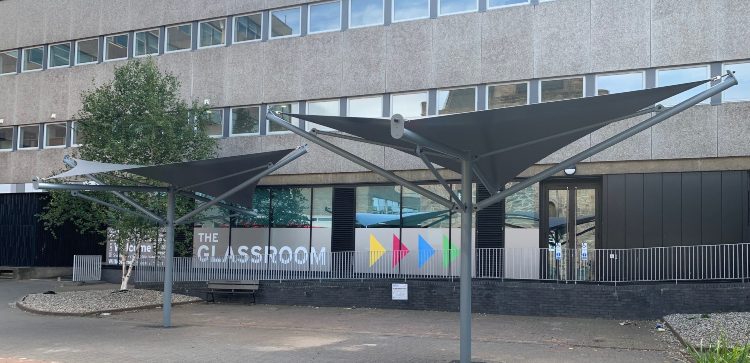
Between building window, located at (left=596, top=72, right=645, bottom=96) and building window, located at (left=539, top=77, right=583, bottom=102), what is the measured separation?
1.64ft

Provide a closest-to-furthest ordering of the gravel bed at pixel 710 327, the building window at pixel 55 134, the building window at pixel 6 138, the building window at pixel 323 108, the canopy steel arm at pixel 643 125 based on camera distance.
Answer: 1. the canopy steel arm at pixel 643 125
2. the gravel bed at pixel 710 327
3. the building window at pixel 323 108
4. the building window at pixel 55 134
5. the building window at pixel 6 138

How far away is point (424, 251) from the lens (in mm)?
19438

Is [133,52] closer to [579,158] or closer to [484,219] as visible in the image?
[484,219]

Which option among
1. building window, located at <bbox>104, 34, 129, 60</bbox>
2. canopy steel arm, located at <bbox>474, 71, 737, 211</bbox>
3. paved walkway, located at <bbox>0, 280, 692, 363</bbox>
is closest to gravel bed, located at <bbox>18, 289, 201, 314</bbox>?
paved walkway, located at <bbox>0, 280, 692, 363</bbox>

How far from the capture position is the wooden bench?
1969 centimetres

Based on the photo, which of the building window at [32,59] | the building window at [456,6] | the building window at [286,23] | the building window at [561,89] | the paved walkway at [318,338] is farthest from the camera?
the building window at [32,59]

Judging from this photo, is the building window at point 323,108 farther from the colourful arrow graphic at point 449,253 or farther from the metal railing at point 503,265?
the colourful arrow graphic at point 449,253

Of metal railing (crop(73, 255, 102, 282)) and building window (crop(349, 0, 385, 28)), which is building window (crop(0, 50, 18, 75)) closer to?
metal railing (crop(73, 255, 102, 282))

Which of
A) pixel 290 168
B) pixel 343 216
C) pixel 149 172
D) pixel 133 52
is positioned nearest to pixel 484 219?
pixel 343 216

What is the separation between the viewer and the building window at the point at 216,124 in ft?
74.7

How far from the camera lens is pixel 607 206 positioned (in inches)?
691

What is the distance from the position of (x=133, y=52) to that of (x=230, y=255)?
27.8ft

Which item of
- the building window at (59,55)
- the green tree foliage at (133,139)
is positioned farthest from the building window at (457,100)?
the building window at (59,55)

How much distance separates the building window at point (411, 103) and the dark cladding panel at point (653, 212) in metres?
6.43
